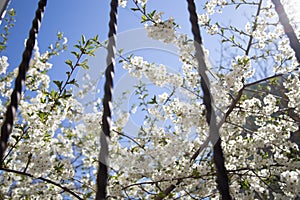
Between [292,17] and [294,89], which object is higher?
[292,17]

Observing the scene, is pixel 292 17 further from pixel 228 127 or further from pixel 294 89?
pixel 228 127

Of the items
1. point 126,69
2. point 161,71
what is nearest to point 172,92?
point 161,71

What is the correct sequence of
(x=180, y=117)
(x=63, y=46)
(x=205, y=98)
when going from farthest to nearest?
(x=63, y=46) → (x=180, y=117) → (x=205, y=98)

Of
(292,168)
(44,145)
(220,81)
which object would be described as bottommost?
(292,168)

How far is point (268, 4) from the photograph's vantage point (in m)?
2.46

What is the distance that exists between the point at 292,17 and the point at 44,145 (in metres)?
2.31

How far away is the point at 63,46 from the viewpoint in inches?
113

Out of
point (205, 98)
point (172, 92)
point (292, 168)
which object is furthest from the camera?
point (172, 92)

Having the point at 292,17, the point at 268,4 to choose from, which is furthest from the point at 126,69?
the point at 292,17

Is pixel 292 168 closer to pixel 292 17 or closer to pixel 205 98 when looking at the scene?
pixel 292 17

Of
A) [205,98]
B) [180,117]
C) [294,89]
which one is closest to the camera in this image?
[205,98]

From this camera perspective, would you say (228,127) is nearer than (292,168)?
No

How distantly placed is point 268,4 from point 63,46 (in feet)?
6.57

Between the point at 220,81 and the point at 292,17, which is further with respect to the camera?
the point at 292,17
